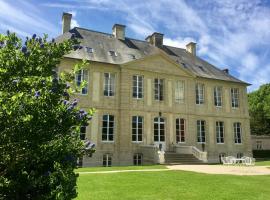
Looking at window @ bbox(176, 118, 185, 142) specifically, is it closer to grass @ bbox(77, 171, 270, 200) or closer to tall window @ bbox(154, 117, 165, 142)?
tall window @ bbox(154, 117, 165, 142)

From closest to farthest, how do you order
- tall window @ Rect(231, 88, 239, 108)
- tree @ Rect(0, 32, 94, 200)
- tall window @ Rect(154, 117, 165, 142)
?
1. tree @ Rect(0, 32, 94, 200)
2. tall window @ Rect(154, 117, 165, 142)
3. tall window @ Rect(231, 88, 239, 108)

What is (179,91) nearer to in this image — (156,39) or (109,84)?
(109,84)

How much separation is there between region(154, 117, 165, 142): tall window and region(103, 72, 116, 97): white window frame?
13.8ft

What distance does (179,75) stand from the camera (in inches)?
972

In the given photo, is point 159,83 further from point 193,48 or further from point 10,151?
point 10,151

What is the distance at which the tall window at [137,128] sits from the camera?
21875 mm

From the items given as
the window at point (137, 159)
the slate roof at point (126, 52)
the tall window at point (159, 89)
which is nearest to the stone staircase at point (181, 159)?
the window at point (137, 159)

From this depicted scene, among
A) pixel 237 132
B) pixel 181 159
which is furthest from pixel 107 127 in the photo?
pixel 237 132

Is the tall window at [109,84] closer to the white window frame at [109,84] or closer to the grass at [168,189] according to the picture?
the white window frame at [109,84]

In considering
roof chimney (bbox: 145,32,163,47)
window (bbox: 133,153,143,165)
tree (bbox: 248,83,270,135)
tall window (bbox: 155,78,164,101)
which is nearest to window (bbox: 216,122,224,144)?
tall window (bbox: 155,78,164,101)

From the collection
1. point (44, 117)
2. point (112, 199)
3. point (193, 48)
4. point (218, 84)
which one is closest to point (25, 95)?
point (44, 117)

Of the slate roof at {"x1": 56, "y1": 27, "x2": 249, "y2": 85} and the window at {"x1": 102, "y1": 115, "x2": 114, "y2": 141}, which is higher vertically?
the slate roof at {"x1": 56, "y1": 27, "x2": 249, "y2": 85}

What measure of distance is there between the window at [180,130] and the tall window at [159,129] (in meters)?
1.38

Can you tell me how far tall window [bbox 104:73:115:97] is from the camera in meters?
21.9
